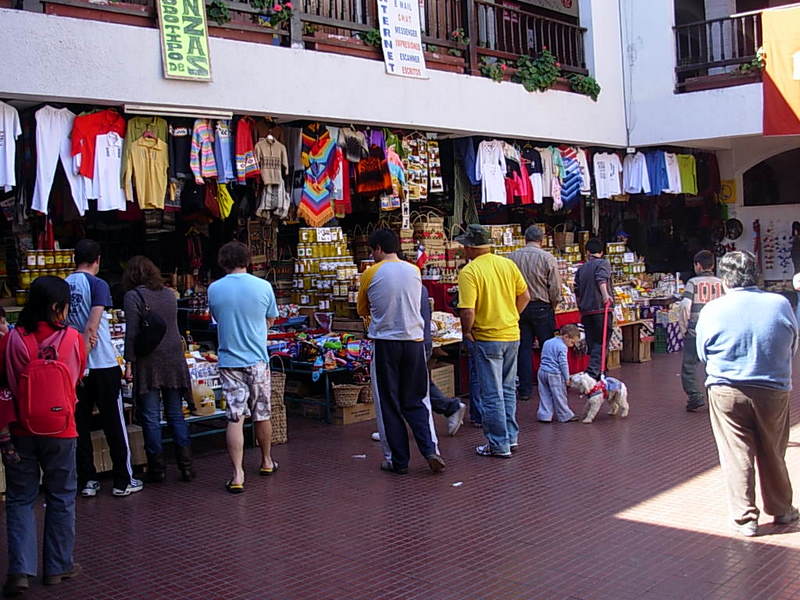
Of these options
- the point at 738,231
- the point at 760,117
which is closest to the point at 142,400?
the point at 760,117

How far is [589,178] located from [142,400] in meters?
9.28

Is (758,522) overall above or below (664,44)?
below

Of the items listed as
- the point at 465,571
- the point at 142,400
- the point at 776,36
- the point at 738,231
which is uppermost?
the point at 776,36

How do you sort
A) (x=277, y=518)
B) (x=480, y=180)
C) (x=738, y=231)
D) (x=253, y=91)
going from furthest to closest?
(x=738, y=231), (x=480, y=180), (x=253, y=91), (x=277, y=518)

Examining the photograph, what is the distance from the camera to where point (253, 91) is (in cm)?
962

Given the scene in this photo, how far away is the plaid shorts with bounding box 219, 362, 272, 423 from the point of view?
7059 mm

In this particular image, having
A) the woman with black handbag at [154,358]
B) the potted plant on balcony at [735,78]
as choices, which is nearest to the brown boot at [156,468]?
the woman with black handbag at [154,358]

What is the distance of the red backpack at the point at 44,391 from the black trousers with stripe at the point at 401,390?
2.81 meters

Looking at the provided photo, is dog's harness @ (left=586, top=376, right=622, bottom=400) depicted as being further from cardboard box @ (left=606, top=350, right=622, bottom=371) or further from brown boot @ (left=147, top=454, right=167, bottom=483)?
brown boot @ (left=147, top=454, right=167, bottom=483)

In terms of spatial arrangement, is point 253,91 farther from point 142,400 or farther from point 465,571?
point 465,571

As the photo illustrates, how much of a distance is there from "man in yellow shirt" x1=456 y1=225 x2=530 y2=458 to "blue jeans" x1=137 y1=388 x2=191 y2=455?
2.50 m

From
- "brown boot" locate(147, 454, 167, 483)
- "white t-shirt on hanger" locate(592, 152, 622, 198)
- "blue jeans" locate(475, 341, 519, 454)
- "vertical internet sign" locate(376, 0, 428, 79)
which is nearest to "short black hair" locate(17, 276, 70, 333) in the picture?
"brown boot" locate(147, 454, 167, 483)

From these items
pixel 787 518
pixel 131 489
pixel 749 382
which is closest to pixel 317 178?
pixel 131 489

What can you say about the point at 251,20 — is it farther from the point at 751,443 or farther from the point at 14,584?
the point at 751,443
